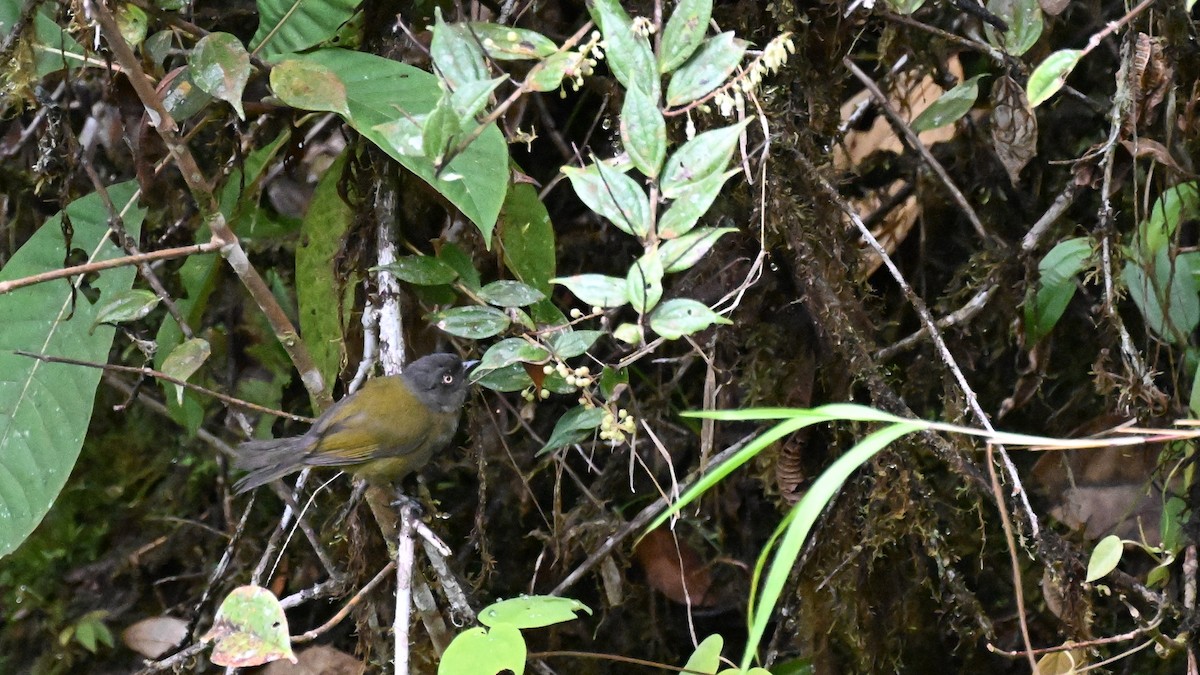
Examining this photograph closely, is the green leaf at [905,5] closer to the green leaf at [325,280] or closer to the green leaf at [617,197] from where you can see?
the green leaf at [617,197]

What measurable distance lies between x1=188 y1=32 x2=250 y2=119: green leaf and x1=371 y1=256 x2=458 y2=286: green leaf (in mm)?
479

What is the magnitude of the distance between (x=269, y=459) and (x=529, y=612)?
1.11 meters

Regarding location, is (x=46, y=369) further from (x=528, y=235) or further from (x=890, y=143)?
(x=890, y=143)

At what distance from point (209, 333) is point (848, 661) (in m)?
2.08

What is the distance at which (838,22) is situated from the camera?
8.14 feet

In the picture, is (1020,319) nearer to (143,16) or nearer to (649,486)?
(649,486)

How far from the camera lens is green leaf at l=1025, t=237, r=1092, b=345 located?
252 centimetres

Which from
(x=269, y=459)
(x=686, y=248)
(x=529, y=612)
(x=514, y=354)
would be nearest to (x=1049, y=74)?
(x=686, y=248)

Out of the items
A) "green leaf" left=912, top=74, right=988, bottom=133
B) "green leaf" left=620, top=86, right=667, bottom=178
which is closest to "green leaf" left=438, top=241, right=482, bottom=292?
"green leaf" left=620, top=86, right=667, bottom=178

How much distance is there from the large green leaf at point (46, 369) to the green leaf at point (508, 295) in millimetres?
919

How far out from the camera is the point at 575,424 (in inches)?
83.3

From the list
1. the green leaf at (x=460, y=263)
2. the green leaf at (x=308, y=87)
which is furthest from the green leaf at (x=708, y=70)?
the green leaf at (x=460, y=263)

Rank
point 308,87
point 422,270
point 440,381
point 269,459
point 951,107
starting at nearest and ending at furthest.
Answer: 1. point 308,87
2. point 422,270
3. point 951,107
4. point 269,459
5. point 440,381

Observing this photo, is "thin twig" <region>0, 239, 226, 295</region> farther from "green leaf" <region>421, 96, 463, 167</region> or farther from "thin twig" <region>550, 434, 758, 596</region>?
"thin twig" <region>550, 434, 758, 596</region>
